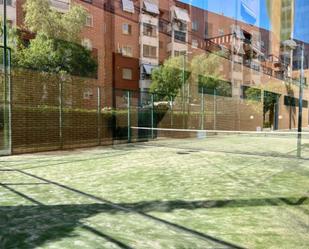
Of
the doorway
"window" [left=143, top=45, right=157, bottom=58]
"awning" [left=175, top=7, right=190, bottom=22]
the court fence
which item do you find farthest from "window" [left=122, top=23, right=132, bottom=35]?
the court fence

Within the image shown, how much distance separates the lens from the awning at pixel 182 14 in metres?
26.1

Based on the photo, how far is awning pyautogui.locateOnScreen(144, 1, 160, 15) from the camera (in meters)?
24.3

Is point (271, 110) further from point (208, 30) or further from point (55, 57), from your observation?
point (55, 57)

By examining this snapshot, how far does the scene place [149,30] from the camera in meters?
25.4

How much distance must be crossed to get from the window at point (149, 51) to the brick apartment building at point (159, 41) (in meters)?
0.06

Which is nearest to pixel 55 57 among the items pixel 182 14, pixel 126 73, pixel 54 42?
pixel 54 42

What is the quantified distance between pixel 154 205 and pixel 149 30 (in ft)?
75.2

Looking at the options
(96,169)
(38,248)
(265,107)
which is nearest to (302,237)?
(38,248)

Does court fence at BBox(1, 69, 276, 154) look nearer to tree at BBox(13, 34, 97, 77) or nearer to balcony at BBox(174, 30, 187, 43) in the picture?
tree at BBox(13, 34, 97, 77)

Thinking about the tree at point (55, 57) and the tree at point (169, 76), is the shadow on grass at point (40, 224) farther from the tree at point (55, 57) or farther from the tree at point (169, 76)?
the tree at point (169, 76)

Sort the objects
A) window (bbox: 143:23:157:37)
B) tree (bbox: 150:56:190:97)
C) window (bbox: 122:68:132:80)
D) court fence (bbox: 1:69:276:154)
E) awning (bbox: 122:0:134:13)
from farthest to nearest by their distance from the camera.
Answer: window (bbox: 143:23:157:37) < window (bbox: 122:68:132:80) < awning (bbox: 122:0:134:13) < tree (bbox: 150:56:190:97) < court fence (bbox: 1:69:276:154)

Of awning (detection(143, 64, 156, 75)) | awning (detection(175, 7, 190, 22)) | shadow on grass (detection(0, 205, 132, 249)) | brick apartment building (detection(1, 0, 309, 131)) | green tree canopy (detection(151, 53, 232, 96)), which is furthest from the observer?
awning (detection(175, 7, 190, 22))

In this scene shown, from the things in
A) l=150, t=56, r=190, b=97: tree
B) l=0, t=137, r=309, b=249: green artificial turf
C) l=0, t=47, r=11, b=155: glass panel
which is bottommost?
l=0, t=137, r=309, b=249: green artificial turf

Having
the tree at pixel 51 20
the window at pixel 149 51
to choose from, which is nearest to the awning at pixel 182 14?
the window at pixel 149 51
